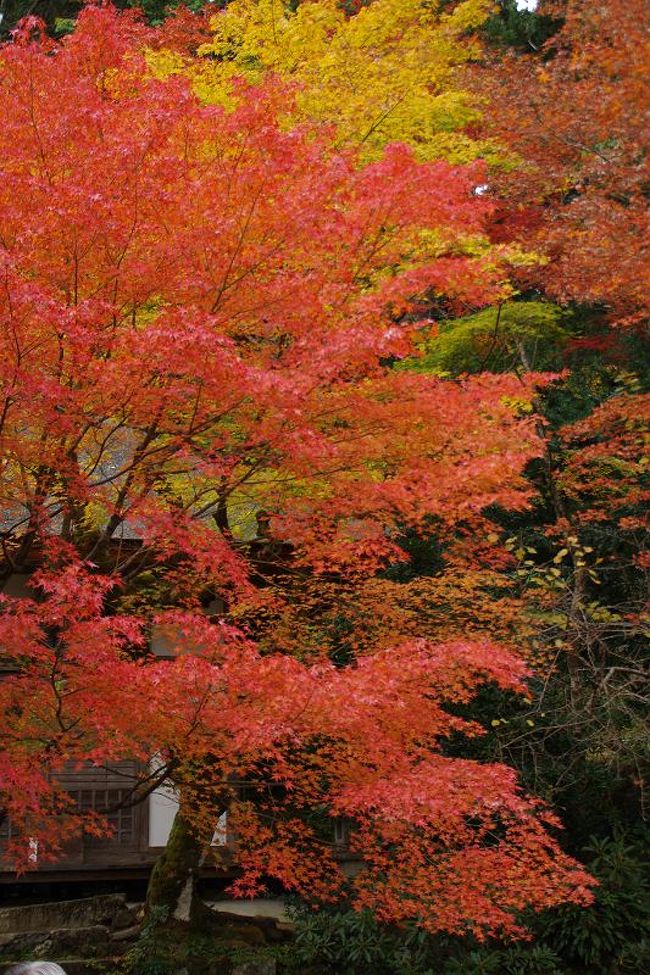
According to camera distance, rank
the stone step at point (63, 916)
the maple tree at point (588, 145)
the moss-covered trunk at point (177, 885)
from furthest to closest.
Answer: the stone step at point (63, 916), the maple tree at point (588, 145), the moss-covered trunk at point (177, 885)

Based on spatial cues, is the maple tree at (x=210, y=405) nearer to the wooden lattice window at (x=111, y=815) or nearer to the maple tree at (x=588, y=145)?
the maple tree at (x=588, y=145)

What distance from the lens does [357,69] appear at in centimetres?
1332

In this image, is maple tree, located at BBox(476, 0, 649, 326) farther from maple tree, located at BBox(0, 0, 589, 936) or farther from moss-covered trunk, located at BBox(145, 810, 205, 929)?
moss-covered trunk, located at BBox(145, 810, 205, 929)

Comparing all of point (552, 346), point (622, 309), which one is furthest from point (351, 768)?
point (552, 346)

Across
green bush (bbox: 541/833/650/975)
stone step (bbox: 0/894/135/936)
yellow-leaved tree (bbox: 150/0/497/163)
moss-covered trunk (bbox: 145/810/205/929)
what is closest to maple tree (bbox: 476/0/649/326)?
yellow-leaved tree (bbox: 150/0/497/163)

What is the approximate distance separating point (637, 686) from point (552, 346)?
652 cm

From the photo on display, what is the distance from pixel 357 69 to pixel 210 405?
307 inches

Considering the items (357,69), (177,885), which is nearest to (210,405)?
(177,885)

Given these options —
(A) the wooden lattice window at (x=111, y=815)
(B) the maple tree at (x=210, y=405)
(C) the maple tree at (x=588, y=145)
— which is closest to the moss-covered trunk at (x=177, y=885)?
(A) the wooden lattice window at (x=111, y=815)

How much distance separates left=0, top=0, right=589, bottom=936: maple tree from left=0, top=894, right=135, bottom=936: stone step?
343 centimetres

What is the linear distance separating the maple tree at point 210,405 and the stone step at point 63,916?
343 centimetres

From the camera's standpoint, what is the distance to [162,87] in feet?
25.2

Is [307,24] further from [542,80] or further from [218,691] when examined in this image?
[218,691]

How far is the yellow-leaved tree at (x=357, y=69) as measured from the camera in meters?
13.1
